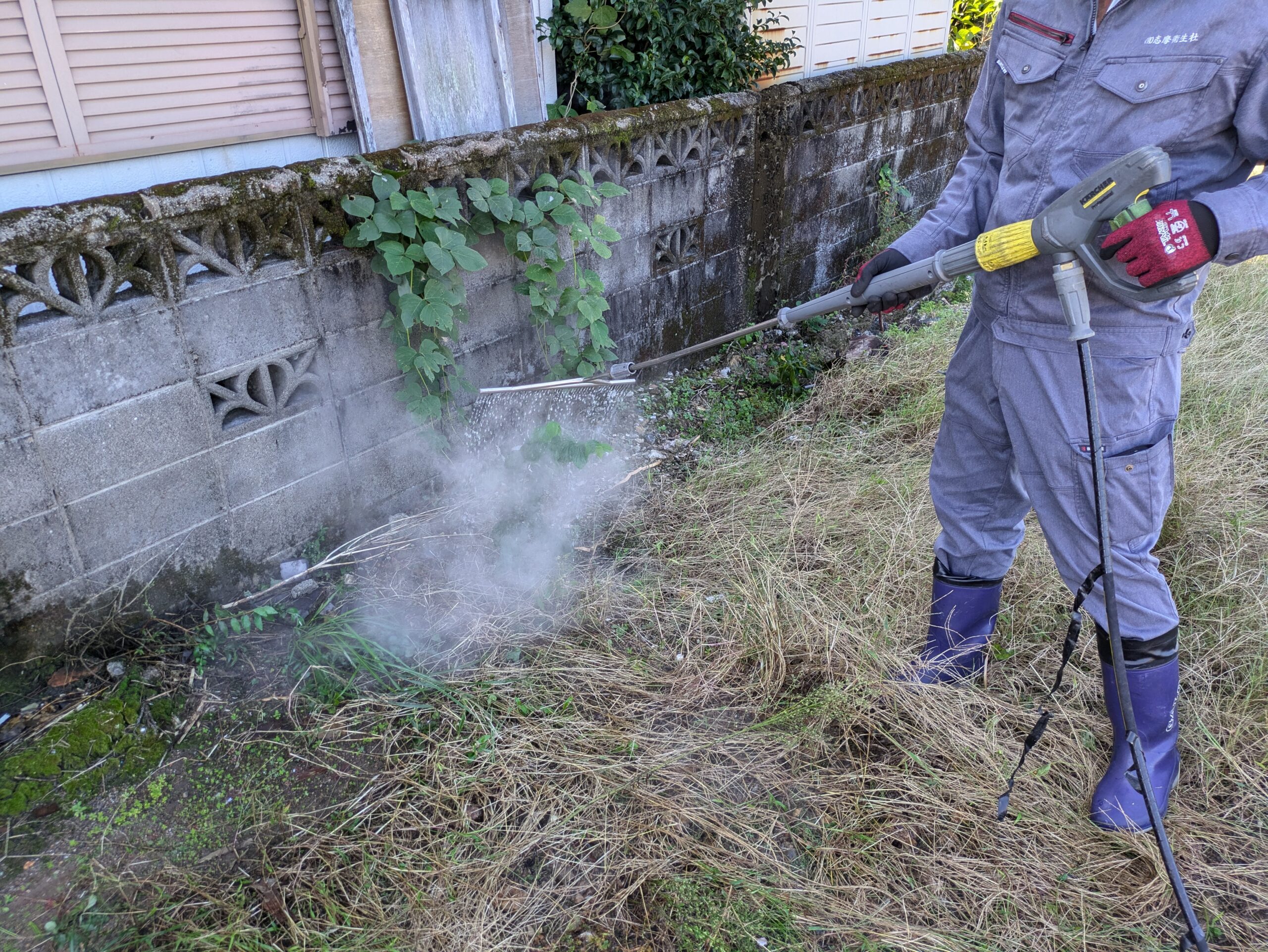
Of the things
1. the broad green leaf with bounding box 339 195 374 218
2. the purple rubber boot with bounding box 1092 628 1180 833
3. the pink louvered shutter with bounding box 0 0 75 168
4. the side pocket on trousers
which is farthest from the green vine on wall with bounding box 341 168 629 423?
the purple rubber boot with bounding box 1092 628 1180 833

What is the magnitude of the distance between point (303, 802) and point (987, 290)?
2051 mm

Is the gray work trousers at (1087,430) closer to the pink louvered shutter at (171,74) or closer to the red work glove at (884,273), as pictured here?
the red work glove at (884,273)

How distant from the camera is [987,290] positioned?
1979mm

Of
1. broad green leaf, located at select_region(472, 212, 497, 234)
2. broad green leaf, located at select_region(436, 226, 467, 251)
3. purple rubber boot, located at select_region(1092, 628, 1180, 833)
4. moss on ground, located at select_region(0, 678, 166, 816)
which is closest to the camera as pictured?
purple rubber boot, located at select_region(1092, 628, 1180, 833)

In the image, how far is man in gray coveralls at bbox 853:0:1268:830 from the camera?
161 cm

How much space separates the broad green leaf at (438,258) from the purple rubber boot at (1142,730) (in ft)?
6.89

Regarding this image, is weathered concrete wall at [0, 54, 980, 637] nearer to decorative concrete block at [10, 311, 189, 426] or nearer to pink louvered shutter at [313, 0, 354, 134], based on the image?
decorative concrete block at [10, 311, 189, 426]

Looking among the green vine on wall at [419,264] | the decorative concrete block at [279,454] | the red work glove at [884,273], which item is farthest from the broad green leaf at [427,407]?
the red work glove at [884,273]

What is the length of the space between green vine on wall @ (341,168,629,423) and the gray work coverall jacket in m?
1.52

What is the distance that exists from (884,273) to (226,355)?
1.87 m

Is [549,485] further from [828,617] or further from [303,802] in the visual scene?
[303,802]

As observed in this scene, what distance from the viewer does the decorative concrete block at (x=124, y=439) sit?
2199 mm

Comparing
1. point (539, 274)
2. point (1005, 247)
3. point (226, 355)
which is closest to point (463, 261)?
point (539, 274)

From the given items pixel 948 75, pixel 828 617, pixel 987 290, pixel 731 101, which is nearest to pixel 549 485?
pixel 828 617
